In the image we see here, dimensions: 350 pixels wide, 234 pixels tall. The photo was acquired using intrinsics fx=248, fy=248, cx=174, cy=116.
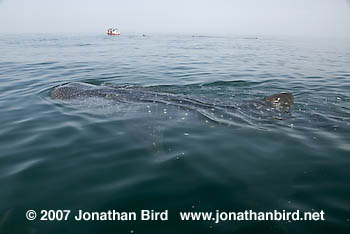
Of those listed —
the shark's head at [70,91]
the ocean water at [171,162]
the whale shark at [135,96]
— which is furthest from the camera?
the shark's head at [70,91]

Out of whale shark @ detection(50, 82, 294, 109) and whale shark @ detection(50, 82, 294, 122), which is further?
whale shark @ detection(50, 82, 294, 109)

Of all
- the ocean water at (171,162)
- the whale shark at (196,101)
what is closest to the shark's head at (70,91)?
the whale shark at (196,101)

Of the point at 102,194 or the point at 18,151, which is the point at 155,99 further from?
the point at 102,194

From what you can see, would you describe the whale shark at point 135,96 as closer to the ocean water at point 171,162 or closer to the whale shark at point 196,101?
the whale shark at point 196,101

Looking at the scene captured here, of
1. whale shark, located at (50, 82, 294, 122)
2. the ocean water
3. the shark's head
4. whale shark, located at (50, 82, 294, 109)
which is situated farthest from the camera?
the shark's head

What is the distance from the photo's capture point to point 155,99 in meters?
10.5

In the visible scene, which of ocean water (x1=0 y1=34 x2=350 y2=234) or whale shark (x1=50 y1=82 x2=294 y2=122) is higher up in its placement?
whale shark (x1=50 y1=82 x2=294 y2=122)

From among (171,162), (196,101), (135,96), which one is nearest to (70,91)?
(135,96)

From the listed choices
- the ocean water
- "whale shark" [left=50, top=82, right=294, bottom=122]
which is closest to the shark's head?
Answer: "whale shark" [left=50, top=82, right=294, bottom=122]

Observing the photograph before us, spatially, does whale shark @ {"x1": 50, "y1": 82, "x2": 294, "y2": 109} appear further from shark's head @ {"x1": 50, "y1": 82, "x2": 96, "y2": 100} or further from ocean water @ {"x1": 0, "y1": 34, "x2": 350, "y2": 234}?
ocean water @ {"x1": 0, "y1": 34, "x2": 350, "y2": 234}

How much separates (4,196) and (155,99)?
261 inches

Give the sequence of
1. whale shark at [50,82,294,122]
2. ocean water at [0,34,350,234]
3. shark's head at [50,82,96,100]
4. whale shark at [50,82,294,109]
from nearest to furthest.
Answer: ocean water at [0,34,350,234], whale shark at [50,82,294,122], whale shark at [50,82,294,109], shark's head at [50,82,96,100]

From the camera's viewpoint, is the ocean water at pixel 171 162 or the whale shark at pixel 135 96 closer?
the ocean water at pixel 171 162

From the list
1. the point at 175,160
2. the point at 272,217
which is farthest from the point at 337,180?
the point at 175,160
